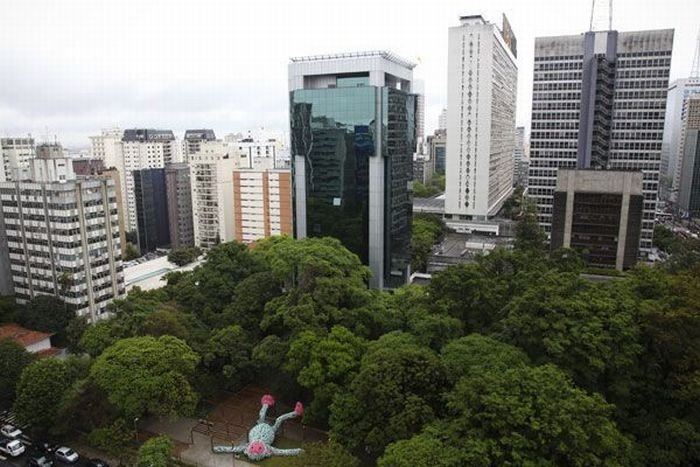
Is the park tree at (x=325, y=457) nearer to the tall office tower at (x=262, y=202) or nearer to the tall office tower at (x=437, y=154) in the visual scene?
the tall office tower at (x=262, y=202)

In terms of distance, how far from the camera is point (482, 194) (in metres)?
80.8

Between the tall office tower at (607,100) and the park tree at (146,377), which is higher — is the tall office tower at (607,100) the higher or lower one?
the higher one

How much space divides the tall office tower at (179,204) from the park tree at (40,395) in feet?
166

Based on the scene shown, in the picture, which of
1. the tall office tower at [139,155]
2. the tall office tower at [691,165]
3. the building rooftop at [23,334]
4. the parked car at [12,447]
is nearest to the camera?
the parked car at [12,447]

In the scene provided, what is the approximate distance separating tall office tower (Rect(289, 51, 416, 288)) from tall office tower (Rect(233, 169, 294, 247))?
17.3 metres

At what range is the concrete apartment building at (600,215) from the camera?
48.8m

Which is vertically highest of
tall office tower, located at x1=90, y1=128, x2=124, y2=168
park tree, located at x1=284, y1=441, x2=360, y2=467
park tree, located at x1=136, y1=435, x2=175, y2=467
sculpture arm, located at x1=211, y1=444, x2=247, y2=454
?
tall office tower, located at x1=90, y1=128, x2=124, y2=168

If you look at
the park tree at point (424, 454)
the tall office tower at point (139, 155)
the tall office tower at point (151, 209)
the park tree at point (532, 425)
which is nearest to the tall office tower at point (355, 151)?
the park tree at point (532, 425)

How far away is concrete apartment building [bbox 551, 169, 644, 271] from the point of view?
160 feet

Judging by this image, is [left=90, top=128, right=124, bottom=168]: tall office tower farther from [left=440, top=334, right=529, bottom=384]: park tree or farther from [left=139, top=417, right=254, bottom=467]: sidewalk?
[left=440, top=334, right=529, bottom=384]: park tree

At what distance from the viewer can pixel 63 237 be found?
37.0 metres

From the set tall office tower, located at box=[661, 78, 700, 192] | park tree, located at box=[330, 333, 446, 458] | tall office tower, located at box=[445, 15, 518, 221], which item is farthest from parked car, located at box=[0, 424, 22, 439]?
tall office tower, located at box=[661, 78, 700, 192]

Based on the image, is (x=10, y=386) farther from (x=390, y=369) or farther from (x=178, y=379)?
(x=390, y=369)

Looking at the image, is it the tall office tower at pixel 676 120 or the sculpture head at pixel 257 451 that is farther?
the tall office tower at pixel 676 120
